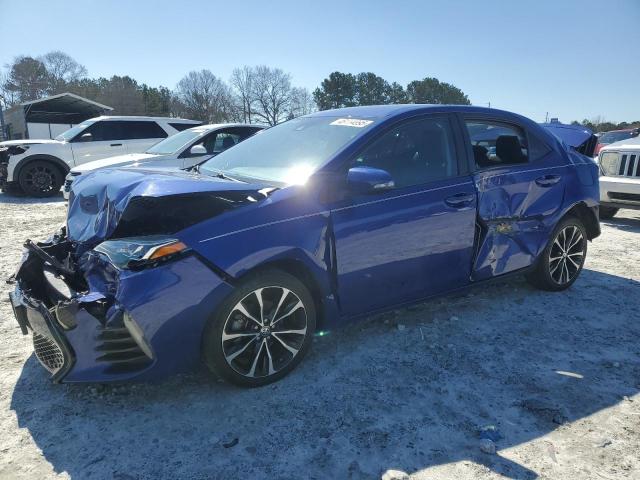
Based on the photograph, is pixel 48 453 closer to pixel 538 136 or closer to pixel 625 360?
pixel 625 360

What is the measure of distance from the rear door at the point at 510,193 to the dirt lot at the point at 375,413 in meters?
0.60

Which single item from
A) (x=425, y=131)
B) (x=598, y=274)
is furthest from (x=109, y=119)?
(x=598, y=274)

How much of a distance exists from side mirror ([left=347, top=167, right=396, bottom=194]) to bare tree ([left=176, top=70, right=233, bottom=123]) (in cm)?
6866

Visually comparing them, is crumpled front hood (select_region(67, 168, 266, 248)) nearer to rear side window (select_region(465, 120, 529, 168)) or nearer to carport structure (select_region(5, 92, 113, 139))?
rear side window (select_region(465, 120, 529, 168))

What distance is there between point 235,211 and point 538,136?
300 cm

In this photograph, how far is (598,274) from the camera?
5.07m

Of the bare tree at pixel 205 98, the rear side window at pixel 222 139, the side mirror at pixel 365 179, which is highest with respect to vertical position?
the bare tree at pixel 205 98

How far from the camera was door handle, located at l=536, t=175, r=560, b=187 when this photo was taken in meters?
4.02

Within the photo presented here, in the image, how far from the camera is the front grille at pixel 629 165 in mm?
7215

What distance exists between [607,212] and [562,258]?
4.82 m

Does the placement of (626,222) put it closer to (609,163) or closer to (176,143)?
(609,163)

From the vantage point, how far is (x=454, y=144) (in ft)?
11.6

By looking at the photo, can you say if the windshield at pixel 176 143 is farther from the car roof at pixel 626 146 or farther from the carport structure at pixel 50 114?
the carport structure at pixel 50 114

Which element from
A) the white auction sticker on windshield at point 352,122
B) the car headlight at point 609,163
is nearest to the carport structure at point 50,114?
the car headlight at point 609,163
